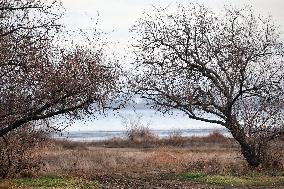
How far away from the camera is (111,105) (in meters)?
24.2

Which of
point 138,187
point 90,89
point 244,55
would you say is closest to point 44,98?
point 90,89

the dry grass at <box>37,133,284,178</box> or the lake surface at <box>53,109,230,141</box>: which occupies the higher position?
the lake surface at <box>53,109,230,141</box>

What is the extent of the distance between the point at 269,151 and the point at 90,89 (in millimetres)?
11323

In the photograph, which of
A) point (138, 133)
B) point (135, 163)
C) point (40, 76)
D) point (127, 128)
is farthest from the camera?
point (127, 128)

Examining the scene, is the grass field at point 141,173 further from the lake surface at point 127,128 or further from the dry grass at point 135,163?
the lake surface at point 127,128

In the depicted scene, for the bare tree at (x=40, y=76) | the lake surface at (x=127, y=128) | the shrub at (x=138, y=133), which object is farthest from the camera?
the lake surface at (x=127, y=128)

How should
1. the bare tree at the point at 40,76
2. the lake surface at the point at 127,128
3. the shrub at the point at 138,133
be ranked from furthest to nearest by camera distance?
the lake surface at the point at 127,128
the shrub at the point at 138,133
the bare tree at the point at 40,76

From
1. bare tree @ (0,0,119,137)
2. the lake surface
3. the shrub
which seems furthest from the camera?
the lake surface

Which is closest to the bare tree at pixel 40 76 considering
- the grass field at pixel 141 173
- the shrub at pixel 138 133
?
the grass field at pixel 141 173

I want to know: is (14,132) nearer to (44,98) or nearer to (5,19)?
(44,98)

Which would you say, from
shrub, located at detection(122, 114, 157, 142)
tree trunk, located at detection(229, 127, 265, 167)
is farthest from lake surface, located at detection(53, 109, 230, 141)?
tree trunk, located at detection(229, 127, 265, 167)

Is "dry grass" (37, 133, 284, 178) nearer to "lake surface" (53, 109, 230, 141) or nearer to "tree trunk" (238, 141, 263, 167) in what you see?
"tree trunk" (238, 141, 263, 167)

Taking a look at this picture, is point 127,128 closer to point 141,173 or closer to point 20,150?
point 141,173

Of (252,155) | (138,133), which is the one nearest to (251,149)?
(252,155)
